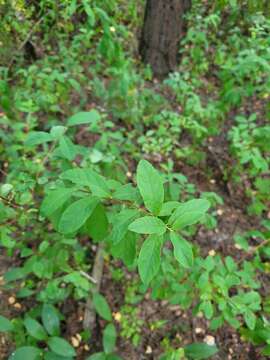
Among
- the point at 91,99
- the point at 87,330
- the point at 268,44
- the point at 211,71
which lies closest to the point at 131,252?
the point at 87,330

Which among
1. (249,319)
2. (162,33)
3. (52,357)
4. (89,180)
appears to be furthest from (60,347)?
(162,33)

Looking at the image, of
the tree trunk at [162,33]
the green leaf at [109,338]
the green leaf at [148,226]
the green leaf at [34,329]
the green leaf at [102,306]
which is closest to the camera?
the green leaf at [148,226]

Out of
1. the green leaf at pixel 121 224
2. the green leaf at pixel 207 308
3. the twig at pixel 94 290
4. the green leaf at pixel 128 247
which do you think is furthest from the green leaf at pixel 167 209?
the twig at pixel 94 290

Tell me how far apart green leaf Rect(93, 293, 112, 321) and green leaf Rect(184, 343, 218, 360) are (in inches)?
21.1

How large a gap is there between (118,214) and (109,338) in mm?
1387

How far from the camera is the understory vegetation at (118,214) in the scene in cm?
142

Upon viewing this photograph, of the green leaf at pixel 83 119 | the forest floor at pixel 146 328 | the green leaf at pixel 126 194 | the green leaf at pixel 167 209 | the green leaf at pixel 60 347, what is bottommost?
the forest floor at pixel 146 328

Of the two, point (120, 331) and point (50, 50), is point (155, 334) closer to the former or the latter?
point (120, 331)

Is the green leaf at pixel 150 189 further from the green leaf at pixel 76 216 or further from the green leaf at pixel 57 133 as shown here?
the green leaf at pixel 57 133

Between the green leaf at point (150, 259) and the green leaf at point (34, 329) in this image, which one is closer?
the green leaf at point (150, 259)

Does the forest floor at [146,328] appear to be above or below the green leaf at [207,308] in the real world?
below

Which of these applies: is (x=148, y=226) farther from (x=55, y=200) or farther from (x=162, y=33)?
(x=162, y=33)

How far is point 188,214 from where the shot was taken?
116 cm

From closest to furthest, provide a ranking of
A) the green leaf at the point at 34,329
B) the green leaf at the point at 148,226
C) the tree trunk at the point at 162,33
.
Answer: the green leaf at the point at 148,226, the green leaf at the point at 34,329, the tree trunk at the point at 162,33
